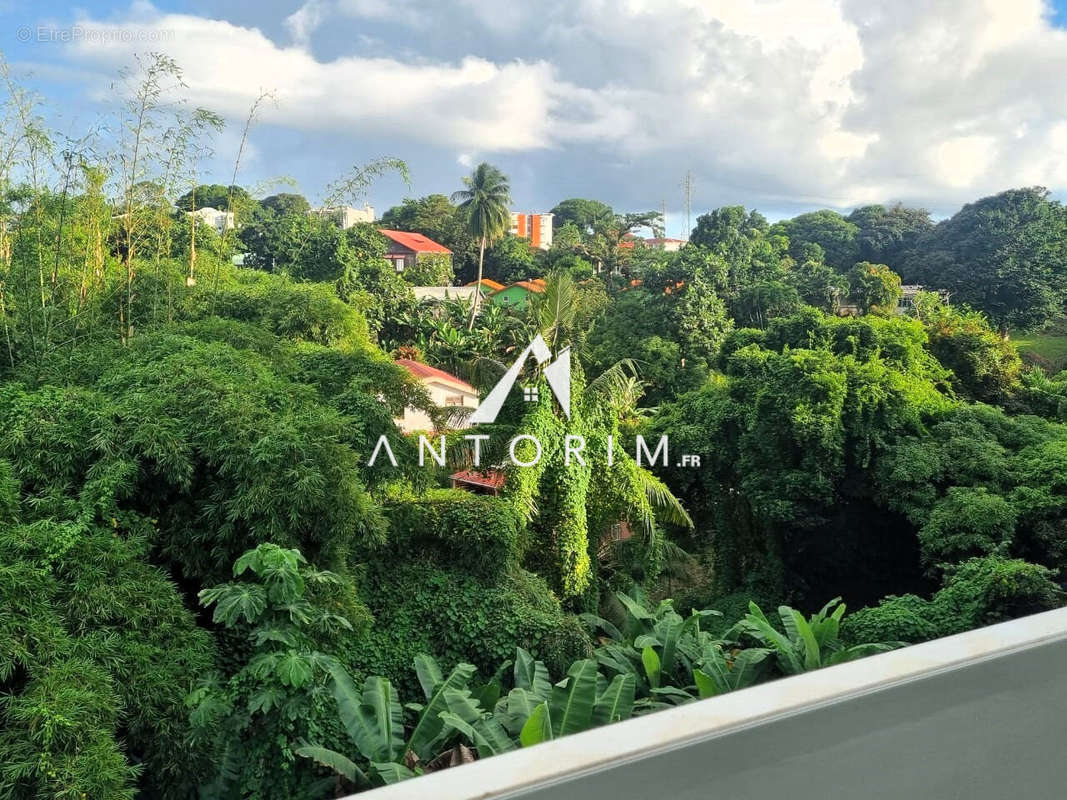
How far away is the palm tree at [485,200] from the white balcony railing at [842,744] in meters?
14.5

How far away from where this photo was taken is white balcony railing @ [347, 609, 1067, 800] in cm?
85

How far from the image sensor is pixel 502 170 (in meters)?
15.5

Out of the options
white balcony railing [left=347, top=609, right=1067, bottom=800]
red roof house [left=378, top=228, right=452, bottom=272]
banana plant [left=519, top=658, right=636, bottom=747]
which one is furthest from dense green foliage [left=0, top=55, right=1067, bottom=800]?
red roof house [left=378, top=228, right=452, bottom=272]

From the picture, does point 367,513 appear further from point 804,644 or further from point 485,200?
point 485,200

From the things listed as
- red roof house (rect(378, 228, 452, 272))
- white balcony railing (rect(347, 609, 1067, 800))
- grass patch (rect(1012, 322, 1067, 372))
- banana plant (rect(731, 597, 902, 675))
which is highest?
red roof house (rect(378, 228, 452, 272))

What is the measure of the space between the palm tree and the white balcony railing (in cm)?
1448

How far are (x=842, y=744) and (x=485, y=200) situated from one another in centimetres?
1527

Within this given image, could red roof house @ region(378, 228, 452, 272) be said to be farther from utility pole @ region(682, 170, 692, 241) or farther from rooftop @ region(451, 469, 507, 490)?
rooftop @ region(451, 469, 507, 490)

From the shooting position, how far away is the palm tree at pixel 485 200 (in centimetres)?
1541

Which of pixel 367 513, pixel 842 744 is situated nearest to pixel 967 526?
pixel 367 513

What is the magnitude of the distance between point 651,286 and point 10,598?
426 inches

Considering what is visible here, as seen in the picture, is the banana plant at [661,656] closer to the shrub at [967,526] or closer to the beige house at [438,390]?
the shrub at [967,526]

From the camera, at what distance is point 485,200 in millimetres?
15531

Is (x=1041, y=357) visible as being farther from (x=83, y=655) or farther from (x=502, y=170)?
(x=83, y=655)
